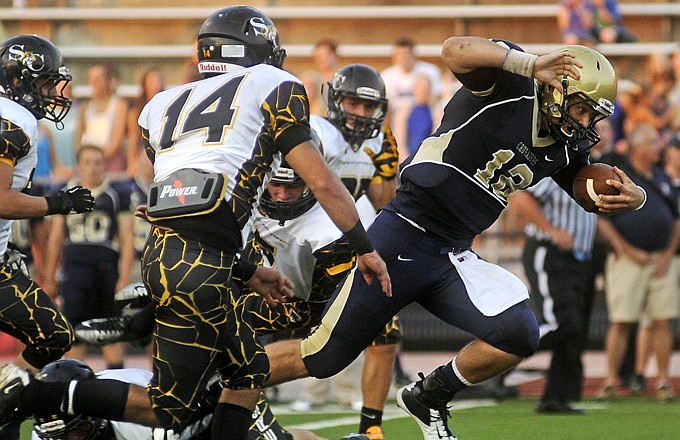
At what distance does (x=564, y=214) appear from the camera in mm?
8211

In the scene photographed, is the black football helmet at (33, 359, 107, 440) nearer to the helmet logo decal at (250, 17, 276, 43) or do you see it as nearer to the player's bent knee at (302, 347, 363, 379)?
the player's bent knee at (302, 347, 363, 379)

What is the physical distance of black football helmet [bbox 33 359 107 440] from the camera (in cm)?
521

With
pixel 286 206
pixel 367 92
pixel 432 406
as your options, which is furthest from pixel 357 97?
pixel 432 406

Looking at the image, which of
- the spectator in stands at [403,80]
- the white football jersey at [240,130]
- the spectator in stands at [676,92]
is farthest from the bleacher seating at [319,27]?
the white football jersey at [240,130]

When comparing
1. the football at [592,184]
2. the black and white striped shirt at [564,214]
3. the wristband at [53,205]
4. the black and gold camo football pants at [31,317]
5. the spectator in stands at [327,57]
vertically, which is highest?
the spectator in stands at [327,57]

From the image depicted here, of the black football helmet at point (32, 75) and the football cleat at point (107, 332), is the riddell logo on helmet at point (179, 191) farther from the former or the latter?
the black football helmet at point (32, 75)

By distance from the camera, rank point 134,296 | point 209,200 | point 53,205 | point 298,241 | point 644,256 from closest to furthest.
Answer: point 209,200, point 53,205, point 134,296, point 298,241, point 644,256

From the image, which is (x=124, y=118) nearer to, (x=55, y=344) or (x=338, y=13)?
(x=338, y=13)

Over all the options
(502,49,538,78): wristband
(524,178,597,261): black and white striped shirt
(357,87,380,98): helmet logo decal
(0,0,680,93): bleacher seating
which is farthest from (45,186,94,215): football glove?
(0,0,680,93): bleacher seating

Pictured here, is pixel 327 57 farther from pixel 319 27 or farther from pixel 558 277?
pixel 558 277

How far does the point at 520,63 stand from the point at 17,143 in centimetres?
223

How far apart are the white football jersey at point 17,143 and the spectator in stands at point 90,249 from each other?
3.09m

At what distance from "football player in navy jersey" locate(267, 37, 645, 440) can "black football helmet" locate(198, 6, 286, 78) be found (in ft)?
2.98

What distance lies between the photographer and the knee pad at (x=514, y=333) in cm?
531
